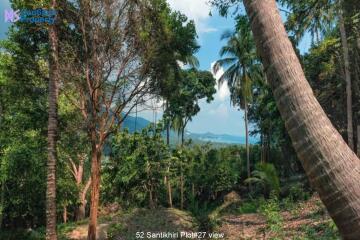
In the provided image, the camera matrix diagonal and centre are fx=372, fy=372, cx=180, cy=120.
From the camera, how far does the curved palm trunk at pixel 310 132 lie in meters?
2.86

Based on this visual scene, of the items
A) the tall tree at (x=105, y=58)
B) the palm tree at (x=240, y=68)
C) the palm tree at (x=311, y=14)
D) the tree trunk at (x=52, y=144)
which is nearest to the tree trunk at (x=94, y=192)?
the tall tree at (x=105, y=58)

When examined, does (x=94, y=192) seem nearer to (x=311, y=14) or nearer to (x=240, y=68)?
(x=311, y=14)

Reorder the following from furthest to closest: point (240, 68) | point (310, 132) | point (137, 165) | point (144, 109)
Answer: point (240, 68)
point (137, 165)
point (144, 109)
point (310, 132)

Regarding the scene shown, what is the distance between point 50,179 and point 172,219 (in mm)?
6644

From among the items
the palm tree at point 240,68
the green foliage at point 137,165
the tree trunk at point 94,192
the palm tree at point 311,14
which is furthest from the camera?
the palm tree at point 240,68

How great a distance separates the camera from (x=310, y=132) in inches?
119

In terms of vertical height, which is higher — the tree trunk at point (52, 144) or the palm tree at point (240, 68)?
the palm tree at point (240, 68)

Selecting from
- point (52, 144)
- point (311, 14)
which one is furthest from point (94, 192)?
point (311, 14)

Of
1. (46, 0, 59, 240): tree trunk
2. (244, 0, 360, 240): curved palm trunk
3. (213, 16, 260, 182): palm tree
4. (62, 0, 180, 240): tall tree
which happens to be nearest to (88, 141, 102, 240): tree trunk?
(62, 0, 180, 240): tall tree

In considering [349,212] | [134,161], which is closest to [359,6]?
[349,212]

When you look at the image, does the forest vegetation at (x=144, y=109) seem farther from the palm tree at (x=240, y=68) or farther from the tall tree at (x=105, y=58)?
the palm tree at (x=240, y=68)

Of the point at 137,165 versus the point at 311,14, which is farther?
the point at 137,165

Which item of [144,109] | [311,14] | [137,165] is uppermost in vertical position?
[311,14]

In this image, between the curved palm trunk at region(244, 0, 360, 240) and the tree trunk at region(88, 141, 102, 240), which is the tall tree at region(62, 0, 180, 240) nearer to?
the tree trunk at region(88, 141, 102, 240)
